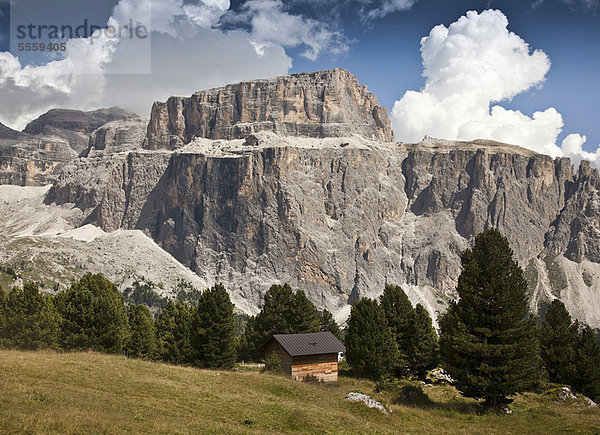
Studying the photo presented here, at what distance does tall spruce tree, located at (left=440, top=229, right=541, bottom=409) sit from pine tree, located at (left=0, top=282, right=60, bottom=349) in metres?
38.4

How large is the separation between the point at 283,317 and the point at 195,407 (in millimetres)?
43276

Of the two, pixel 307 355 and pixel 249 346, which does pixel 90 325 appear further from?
pixel 249 346

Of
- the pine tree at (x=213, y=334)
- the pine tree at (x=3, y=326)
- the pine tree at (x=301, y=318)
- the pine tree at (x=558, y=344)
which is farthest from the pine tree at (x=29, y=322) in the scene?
the pine tree at (x=558, y=344)

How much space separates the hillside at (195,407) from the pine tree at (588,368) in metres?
13.6

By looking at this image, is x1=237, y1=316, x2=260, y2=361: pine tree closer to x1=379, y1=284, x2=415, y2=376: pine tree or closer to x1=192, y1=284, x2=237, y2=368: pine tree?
x1=192, y1=284, x2=237, y2=368: pine tree

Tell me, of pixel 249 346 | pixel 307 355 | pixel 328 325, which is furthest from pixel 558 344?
pixel 328 325

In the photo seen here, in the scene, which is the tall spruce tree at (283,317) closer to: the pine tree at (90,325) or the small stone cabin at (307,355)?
the small stone cabin at (307,355)

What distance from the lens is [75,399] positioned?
2603cm

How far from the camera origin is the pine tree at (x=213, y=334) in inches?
2227

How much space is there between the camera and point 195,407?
94.7 ft

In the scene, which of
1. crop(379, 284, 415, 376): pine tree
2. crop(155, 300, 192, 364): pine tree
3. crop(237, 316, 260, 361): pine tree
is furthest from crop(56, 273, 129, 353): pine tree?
crop(379, 284, 415, 376): pine tree

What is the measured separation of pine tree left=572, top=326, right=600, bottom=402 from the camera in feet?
174

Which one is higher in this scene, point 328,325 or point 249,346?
point 328,325

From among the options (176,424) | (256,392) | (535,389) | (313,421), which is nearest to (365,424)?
(313,421)
